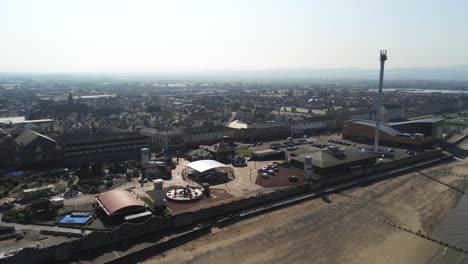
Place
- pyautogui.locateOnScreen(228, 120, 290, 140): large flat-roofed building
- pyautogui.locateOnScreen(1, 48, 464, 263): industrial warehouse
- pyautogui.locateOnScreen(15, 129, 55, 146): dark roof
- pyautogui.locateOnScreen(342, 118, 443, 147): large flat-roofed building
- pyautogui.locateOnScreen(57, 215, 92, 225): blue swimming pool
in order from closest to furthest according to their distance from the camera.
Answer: pyautogui.locateOnScreen(1, 48, 464, 263): industrial warehouse → pyautogui.locateOnScreen(57, 215, 92, 225): blue swimming pool → pyautogui.locateOnScreen(15, 129, 55, 146): dark roof → pyautogui.locateOnScreen(342, 118, 443, 147): large flat-roofed building → pyautogui.locateOnScreen(228, 120, 290, 140): large flat-roofed building

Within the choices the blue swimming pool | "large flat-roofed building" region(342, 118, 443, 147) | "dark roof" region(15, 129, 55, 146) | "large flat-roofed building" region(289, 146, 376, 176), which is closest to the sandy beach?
"large flat-roofed building" region(289, 146, 376, 176)

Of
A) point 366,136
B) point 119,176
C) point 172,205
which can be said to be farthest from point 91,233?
point 366,136

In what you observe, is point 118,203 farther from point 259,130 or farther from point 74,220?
point 259,130

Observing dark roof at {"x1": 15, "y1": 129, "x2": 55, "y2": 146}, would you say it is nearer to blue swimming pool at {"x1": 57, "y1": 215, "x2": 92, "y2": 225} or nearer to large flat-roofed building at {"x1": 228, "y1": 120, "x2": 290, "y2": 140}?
blue swimming pool at {"x1": 57, "y1": 215, "x2": 92, "y2": 225}

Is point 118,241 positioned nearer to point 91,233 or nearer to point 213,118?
point 91,233

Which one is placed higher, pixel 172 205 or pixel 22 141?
pixel 22 141

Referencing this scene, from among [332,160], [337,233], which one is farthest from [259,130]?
[337,233]
